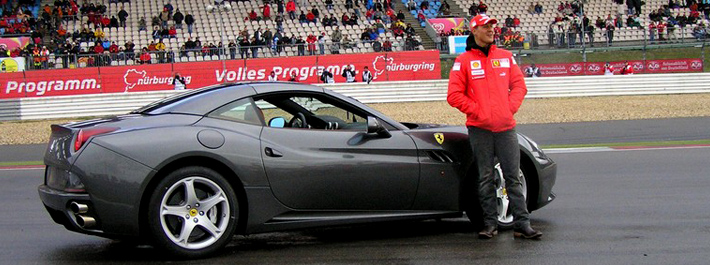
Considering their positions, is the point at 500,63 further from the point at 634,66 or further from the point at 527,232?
the point at 634,66

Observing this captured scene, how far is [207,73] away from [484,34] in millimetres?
23816

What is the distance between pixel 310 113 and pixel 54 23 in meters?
30.8

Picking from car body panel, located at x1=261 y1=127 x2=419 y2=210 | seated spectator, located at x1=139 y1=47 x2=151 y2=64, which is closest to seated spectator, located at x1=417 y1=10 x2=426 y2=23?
seated spectator, located at x1=139 y1=47 x2=151 y2=64

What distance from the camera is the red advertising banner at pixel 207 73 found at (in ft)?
91.5

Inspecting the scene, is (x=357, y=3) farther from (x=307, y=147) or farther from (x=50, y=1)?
(x=307, y=147)

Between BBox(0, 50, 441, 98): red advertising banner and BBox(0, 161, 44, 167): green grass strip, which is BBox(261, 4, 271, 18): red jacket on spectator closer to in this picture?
BBox(0, 50, 441, 98): red advertising banner

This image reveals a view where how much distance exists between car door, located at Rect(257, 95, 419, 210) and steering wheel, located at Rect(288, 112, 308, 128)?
0.07 metres

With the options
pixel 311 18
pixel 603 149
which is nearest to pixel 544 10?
pixel 311 18

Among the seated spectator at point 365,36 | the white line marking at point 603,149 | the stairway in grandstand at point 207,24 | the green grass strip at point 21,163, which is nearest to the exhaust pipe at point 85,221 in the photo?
the green grass strip at point 21,163

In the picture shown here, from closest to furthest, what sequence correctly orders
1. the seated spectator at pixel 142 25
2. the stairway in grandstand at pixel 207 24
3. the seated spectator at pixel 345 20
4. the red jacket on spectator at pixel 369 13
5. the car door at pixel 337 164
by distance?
1. the car door at pixel 337 164
2. the stairway in grandstand at pixel 207 24
3. the seated spectator at pixel 142 25
4. the seated spectator at pixel 345 20
5. the red jacket on spectator at pixel 369 13

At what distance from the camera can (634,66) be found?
107 feet

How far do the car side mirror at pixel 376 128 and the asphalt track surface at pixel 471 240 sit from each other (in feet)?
2.66

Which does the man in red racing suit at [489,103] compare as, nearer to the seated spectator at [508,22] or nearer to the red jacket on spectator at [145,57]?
the red jacket on spectator at [145,57]

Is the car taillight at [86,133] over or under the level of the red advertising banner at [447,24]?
under
